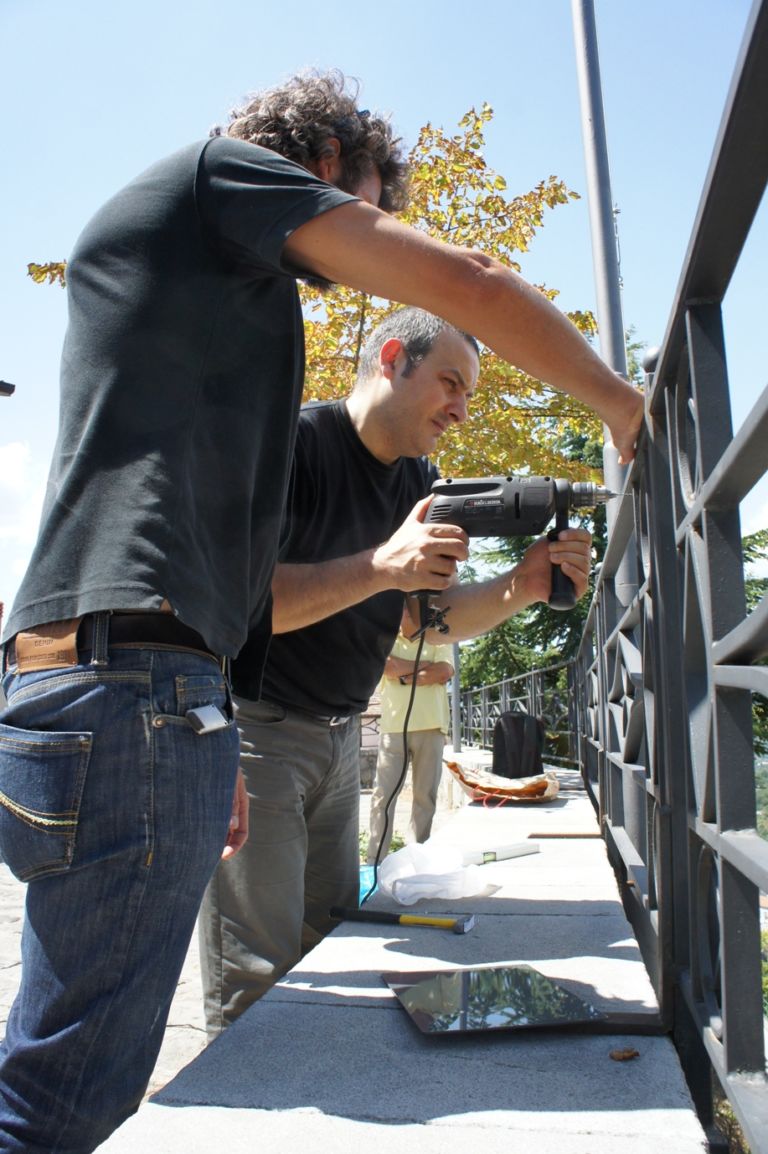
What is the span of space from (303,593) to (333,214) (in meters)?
1.07

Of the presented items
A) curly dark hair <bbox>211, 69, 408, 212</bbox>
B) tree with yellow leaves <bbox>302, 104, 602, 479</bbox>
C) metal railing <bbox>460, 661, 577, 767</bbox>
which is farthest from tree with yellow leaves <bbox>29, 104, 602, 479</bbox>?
curly dark hair <bbox>211, 69, 408, 212</bbox>

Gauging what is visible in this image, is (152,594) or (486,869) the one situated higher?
(152,594)

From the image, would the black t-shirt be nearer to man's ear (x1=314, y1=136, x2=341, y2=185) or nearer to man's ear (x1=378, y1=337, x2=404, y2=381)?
man's ear (x1=378, y1=337, x2=404, y2=381)

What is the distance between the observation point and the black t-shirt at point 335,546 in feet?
8.50

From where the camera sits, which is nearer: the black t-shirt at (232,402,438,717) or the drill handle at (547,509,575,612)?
the drill handle at (547,509,575,612)

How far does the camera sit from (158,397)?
1350 millimetres

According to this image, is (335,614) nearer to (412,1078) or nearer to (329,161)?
(329,161)

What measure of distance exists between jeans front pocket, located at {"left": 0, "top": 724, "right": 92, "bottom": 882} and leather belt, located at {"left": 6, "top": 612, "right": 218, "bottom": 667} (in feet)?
0.43

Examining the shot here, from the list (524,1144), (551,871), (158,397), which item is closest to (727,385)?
(158,397)

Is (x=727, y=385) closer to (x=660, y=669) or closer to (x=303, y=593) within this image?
(x=660, y=669)

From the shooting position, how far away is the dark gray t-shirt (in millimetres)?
1297

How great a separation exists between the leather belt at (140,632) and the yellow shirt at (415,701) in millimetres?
5255

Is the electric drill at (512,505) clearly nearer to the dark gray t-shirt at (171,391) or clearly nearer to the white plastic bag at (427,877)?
the dark gray t-shirt at (171,391)

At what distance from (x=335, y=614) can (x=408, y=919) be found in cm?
81
